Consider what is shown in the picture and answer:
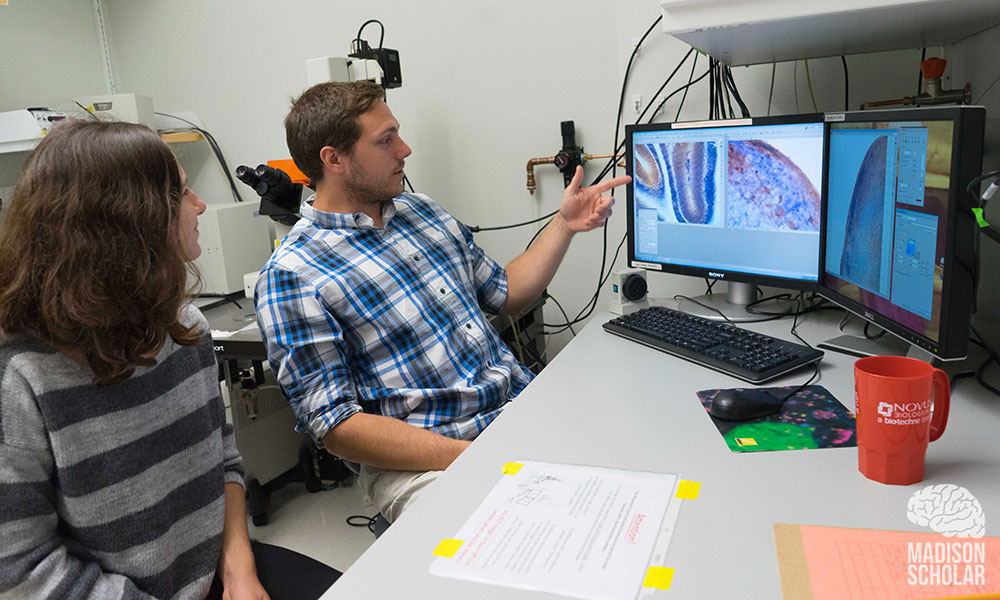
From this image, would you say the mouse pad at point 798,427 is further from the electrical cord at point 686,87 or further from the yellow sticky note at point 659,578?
the electrical cord at point 686,87

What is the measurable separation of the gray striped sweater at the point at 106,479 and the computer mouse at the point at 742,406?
75 centimetres

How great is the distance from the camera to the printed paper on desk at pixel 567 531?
2.33 feet

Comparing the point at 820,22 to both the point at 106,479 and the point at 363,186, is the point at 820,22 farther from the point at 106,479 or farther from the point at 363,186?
the point at 106,479

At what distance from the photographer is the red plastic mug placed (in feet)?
2.60

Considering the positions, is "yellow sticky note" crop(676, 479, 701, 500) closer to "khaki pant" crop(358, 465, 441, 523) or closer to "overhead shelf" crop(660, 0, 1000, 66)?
"khaki pant" crop(358, 465, 441, 523)

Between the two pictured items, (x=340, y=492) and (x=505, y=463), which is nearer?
(x=505, y=463)

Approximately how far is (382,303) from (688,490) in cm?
80

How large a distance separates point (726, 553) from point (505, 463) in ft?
1.07

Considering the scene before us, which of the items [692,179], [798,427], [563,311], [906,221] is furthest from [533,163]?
[798,427]

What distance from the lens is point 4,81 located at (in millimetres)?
2791

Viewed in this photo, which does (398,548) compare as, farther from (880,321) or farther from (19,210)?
(880,321)

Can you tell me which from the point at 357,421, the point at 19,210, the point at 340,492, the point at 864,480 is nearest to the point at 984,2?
the point at 864,480

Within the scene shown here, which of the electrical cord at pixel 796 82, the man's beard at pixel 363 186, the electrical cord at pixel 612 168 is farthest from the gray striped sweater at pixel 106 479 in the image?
the electrical cord at pixel 796 82

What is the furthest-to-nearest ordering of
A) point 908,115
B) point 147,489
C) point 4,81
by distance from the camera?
1. point 4,81
2. point 908,115
3. point 147,489
